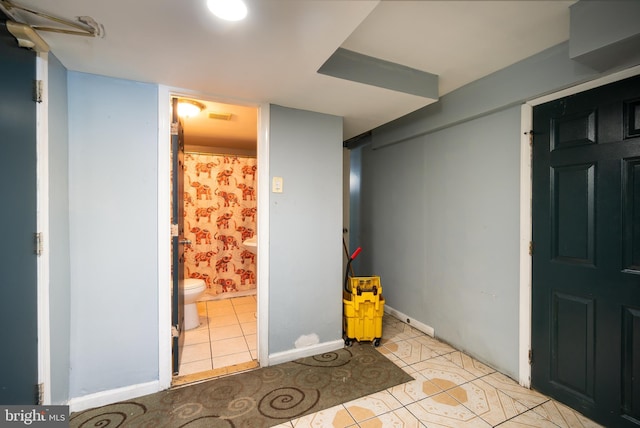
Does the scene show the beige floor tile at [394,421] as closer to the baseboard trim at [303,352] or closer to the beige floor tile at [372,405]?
the beige floor tile at [372,405]

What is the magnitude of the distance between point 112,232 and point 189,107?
135 cm

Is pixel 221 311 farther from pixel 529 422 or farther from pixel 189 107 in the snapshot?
pixel 529 422

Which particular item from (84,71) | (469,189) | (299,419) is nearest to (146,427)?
(299,419)

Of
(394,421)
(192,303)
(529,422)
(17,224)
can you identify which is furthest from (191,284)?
(529,422)

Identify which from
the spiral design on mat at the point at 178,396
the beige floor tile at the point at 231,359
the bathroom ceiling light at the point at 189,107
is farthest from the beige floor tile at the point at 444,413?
the bathroom ceiling light at the point at 189,107

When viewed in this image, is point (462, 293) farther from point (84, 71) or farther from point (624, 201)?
point (84, 71)

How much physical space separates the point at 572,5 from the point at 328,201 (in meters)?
1.80

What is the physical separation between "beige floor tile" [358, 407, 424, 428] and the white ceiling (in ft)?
6.81

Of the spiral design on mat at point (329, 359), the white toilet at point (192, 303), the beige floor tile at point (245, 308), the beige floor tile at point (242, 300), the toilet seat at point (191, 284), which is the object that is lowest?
the beige floor tile at point (242, 300)

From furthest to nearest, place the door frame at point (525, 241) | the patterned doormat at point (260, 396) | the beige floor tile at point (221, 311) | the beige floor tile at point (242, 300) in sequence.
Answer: the beige floor tile at point (242, 300) < the beige floor tile at point (221, 311) < the door frame at point (525, 241) < the patterned doormat at point (260, 396)

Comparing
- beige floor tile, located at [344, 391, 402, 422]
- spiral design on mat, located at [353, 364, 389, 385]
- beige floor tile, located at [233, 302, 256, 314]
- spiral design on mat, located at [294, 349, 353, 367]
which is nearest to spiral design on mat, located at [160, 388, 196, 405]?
spiral design on mat, located at [294, 349, 353, 367]

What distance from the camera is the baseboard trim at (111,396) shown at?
1648mm

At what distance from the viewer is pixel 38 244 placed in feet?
4.52

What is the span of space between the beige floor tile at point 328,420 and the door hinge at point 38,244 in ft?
5.37
